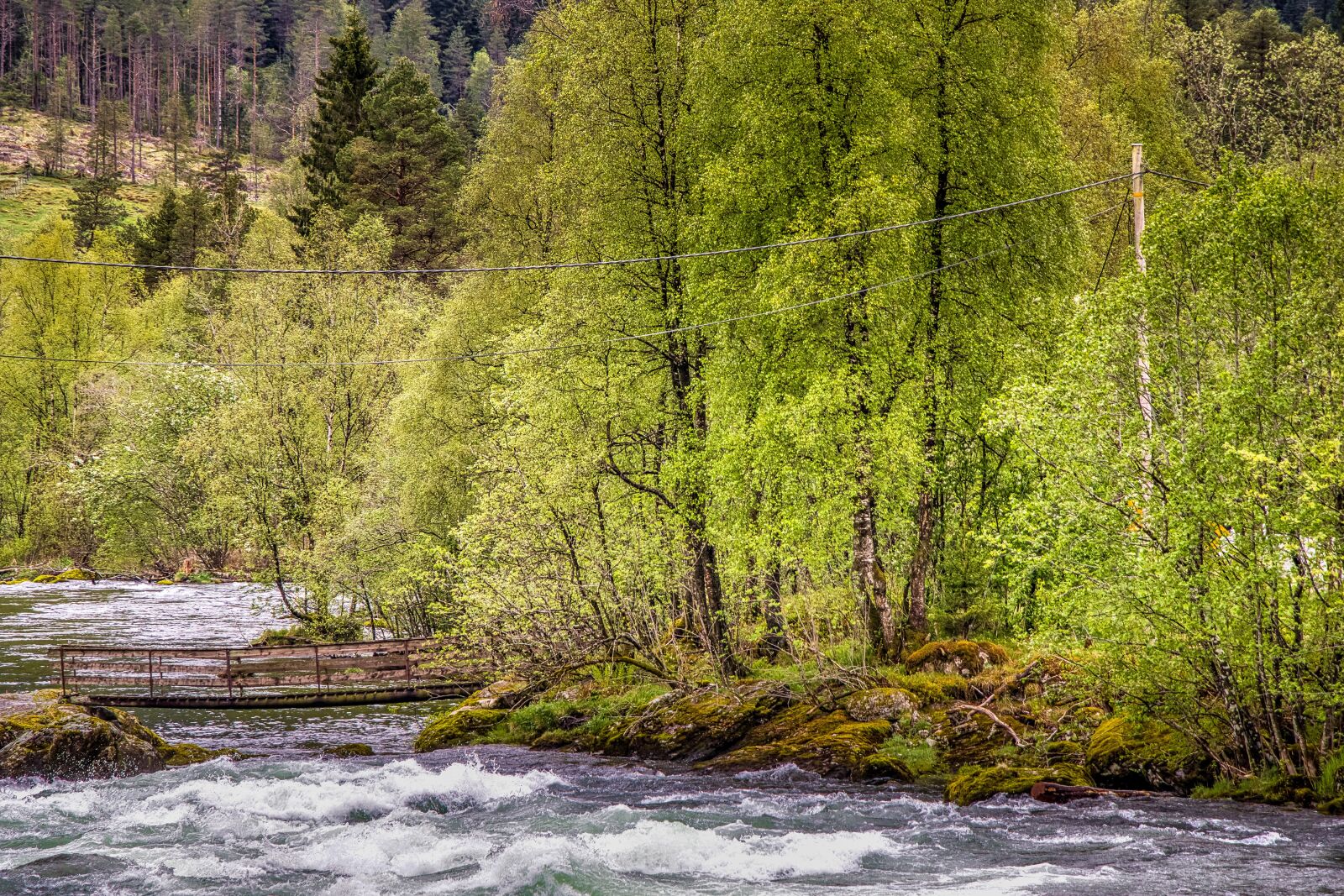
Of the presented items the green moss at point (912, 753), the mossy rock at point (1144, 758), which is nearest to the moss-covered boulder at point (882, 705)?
the green moss at point (912, 753)

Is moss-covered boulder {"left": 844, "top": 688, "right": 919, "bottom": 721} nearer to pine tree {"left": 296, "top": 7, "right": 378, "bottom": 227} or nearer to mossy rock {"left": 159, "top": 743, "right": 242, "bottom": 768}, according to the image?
mossy rock {"left": 159, "top": 743, "right": 242, "bottom": 768}

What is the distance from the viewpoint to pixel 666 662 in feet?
74.3

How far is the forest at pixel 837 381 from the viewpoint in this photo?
13.5m

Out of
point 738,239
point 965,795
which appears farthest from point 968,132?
point 965,795

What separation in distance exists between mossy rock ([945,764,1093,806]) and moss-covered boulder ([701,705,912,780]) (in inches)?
54.2

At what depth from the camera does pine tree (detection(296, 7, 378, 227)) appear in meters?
62.0

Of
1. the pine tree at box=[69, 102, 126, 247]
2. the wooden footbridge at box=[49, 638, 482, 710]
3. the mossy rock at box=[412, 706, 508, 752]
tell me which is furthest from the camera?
the pine tree at box=[69, 102, 126, 247]

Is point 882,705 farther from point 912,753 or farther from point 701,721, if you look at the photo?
point 701,721

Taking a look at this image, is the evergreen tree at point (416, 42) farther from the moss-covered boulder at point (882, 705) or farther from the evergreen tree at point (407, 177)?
the moss-covered boulder at point (882, 705)

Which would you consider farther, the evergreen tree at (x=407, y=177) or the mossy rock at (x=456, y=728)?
the evergreen tree at (x=407, y=177)

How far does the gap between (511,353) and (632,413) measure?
10.7ft

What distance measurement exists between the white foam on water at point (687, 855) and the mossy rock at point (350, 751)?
7.99m

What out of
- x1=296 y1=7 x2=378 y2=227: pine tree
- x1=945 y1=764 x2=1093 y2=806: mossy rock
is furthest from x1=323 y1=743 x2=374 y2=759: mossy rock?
x1=296 y1=7 x2=378 y2=227: pine tree

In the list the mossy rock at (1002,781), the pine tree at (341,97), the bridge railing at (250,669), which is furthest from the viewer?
the pine tree at (341,97)
